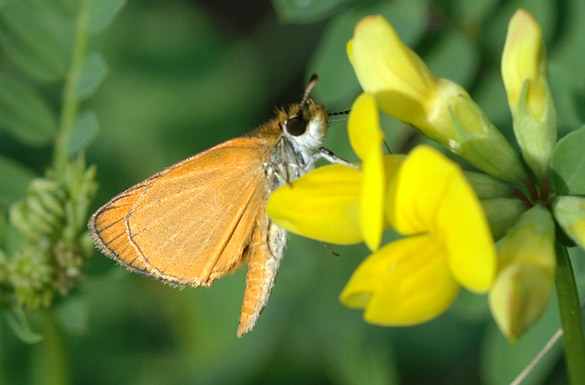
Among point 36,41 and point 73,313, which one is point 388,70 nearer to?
point 73,313

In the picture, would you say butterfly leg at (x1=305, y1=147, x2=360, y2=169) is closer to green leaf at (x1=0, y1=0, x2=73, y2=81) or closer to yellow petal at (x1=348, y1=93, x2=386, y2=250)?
yellow petal at (x1=348, y1=93, x2=386, y2=250)

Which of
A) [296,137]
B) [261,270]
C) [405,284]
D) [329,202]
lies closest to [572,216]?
[405,284]

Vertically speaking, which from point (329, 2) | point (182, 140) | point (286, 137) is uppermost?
point (329, 2)

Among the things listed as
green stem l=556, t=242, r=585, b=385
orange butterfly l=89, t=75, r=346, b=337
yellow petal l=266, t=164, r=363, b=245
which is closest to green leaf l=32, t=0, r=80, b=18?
orange butterfly l=89, t=75, r=346, b=337

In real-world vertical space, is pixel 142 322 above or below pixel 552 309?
below

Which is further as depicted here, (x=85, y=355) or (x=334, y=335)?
(x=85, y=355)

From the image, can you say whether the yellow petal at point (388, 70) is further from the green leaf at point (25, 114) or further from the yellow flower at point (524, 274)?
the green leaf at point (25, 114)

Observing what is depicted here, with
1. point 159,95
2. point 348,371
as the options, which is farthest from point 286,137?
point 159,95

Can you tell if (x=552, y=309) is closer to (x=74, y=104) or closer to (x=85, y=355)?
(x=74, y=104)
